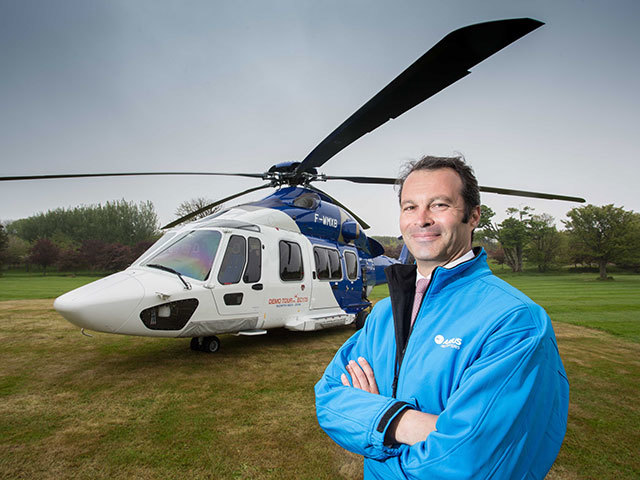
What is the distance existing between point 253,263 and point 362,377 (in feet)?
15.0

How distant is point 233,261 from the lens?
5539 millimetres

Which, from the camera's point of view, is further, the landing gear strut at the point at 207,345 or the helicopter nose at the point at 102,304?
the landing gear strut at the point at 207,345

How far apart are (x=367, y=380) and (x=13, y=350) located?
24.8ft

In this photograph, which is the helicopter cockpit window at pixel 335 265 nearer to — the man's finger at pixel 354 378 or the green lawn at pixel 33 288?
the man's finger at pixel 354 378

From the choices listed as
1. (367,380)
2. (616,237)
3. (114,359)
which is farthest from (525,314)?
(616,237)

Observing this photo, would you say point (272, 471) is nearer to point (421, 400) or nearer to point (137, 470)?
point (137, 470)

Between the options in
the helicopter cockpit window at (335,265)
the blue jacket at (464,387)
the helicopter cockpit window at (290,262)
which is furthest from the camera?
the helicopter cockpit window at (335,265)

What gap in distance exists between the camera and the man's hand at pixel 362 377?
1.39m

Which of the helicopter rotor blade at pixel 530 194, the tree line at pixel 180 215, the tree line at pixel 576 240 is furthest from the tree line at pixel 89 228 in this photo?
the helicopter rotor blade at pixel 530 194

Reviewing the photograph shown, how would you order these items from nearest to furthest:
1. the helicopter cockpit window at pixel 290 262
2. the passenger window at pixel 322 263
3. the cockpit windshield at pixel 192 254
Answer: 1. the cockpit windshield at pixel 192 254
2. the helicopter cockpit window at pixel 290 262
3. the passenger window at pixel 322 263

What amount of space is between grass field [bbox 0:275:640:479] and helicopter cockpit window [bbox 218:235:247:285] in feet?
4.44

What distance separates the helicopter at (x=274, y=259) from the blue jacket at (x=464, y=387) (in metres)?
2.22

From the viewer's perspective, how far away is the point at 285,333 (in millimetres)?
7875

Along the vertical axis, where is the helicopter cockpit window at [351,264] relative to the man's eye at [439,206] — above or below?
below
